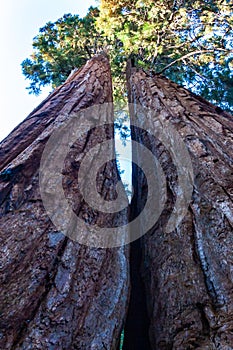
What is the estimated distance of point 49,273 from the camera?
4.52 ft

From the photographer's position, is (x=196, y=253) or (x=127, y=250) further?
(x=127, y=250)

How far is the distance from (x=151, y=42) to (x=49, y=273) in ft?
19.4

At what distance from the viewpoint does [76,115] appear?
261 centimetres

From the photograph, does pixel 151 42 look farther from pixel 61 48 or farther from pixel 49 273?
pixel 49 273

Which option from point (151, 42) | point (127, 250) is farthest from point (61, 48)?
point (127, 250)

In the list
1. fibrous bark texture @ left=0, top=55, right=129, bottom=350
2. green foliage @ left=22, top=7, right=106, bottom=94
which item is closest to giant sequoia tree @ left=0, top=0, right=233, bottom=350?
fibrous bark texture @ left=0, top=55, right=129, bottom=350

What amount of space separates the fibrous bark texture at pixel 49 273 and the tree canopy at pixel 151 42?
4.12m

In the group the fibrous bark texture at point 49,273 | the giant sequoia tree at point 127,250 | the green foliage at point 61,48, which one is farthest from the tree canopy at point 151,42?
the fibrous bark texture at point 49,273

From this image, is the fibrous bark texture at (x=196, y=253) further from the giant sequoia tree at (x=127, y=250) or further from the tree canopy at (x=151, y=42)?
the tree canopy at (x=151, y=42)

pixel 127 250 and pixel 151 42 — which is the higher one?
pixel 151 42

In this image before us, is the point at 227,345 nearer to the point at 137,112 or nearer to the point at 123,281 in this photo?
the point at 123,281

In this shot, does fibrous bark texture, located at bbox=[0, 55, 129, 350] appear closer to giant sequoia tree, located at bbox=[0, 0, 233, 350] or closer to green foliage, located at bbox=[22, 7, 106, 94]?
giant sequoia tree, located at bbox=[0, 0, 233, 350]

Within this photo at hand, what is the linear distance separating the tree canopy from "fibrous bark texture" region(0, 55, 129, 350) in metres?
4.12

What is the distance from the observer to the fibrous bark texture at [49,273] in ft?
3.94
